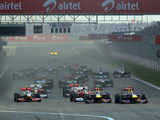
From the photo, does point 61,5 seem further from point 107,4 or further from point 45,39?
point 45,39

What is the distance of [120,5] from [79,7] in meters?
2.90

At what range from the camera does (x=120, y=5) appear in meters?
33.4

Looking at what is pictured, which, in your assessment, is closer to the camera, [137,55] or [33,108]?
[33,108]

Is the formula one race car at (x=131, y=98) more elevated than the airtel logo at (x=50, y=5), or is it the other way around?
the airtel logo at (x=50, y=5)

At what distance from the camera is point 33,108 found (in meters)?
27.5

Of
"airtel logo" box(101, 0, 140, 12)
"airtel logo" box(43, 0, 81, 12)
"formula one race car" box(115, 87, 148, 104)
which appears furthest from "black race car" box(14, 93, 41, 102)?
"airtel logo" box(101, 0, 140, 12)

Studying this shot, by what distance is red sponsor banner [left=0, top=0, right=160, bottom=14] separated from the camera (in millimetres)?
32875

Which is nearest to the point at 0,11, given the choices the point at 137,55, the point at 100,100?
the point at 100,100

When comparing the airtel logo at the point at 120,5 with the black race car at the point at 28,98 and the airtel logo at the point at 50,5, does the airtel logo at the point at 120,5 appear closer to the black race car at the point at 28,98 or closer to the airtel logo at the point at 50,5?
the airtel logo at the point at 50,5

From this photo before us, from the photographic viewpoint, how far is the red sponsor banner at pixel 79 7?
3288 centimetres

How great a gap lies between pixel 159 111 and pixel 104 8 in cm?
1134

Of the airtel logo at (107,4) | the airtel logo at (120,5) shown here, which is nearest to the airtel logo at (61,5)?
the airtel logo at (107,4)

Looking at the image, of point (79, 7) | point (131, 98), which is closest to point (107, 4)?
point (79, 7)

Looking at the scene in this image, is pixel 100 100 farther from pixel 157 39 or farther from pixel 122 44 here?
pixel 122 44
